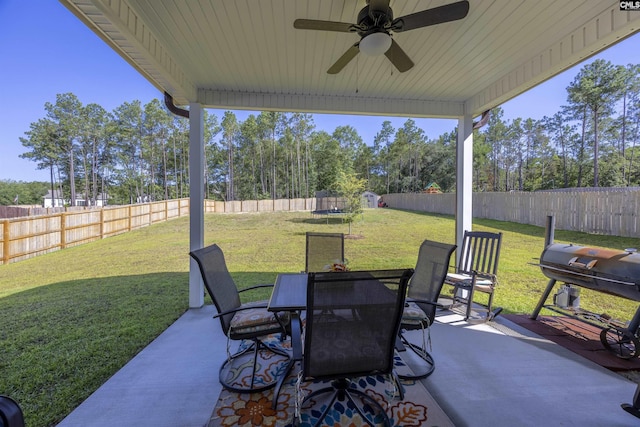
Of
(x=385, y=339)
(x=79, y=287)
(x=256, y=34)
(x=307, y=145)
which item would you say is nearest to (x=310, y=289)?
(x=385, y=339)

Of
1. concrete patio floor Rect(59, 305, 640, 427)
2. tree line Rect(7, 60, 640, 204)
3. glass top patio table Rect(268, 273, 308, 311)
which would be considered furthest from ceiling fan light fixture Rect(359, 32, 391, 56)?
tree line Rect(7, 60, 640, 204)

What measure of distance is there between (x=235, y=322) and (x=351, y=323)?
1.09m

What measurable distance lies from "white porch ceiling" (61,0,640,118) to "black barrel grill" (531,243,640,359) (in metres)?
1.81

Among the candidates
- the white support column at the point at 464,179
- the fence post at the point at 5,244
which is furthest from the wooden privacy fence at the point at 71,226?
the white support column at the point at 464,179

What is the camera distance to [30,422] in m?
1.79

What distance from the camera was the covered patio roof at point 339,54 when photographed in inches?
83.1

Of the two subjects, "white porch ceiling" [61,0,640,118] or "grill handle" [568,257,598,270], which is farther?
"grill handle" [568,257,598,270]

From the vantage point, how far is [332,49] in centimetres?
271

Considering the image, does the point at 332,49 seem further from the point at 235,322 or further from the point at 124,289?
the point at 124,289

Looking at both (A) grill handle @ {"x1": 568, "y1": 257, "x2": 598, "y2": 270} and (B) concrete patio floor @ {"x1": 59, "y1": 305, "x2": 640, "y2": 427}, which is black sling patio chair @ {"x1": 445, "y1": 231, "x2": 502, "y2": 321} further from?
(A) grill handle @ {"x1": 568, "y1": 257, "x2": 598, "y2": 270}

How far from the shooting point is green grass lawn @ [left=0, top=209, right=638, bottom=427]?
7.86ft

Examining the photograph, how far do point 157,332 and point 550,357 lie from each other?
12.9ft

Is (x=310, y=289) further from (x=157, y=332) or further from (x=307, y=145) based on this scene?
(x=307, y=145)

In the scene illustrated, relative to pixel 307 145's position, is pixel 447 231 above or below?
below
